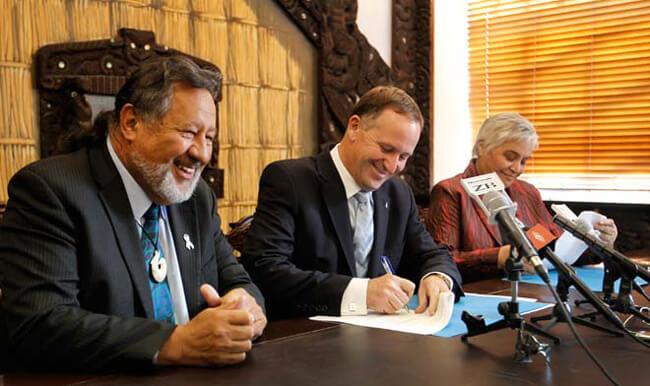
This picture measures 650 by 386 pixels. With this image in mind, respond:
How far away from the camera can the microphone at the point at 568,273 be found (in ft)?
4.35

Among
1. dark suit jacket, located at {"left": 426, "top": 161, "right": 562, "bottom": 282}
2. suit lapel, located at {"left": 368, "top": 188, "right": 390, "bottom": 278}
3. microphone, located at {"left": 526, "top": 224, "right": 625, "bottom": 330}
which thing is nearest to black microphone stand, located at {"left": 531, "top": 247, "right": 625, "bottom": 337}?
microphone, located at {"left": 526, "top": 224, "right": 625, "bottom": 330}

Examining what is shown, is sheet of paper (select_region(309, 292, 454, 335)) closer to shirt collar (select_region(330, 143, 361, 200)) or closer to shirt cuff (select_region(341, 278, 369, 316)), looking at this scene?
shirt cuff (select_region(341, 278, 369, 316))

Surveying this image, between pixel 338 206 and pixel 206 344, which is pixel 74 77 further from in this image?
pixel 206 344

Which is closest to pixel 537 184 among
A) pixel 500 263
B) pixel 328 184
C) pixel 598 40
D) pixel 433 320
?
pixel 598 40

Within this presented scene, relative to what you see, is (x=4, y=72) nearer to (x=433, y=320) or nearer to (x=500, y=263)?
(x=433, y=320)

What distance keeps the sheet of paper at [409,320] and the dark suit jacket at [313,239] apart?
0.59 feet

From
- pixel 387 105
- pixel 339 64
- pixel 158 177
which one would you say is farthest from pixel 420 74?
pixel 158 177

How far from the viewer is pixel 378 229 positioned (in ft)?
8.34

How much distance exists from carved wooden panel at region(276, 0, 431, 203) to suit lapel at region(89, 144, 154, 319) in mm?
2376

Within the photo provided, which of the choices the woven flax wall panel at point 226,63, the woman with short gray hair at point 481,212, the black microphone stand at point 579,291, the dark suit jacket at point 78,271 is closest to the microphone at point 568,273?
the black microphone stand at point 579,291

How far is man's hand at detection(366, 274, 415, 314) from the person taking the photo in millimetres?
1967

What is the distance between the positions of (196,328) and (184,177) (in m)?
0.52

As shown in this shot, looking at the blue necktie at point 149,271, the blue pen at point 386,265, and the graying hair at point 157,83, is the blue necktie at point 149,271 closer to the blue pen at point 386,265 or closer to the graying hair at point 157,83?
the graying hair at point 157,83

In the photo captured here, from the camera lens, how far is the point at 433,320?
74.3 inches
